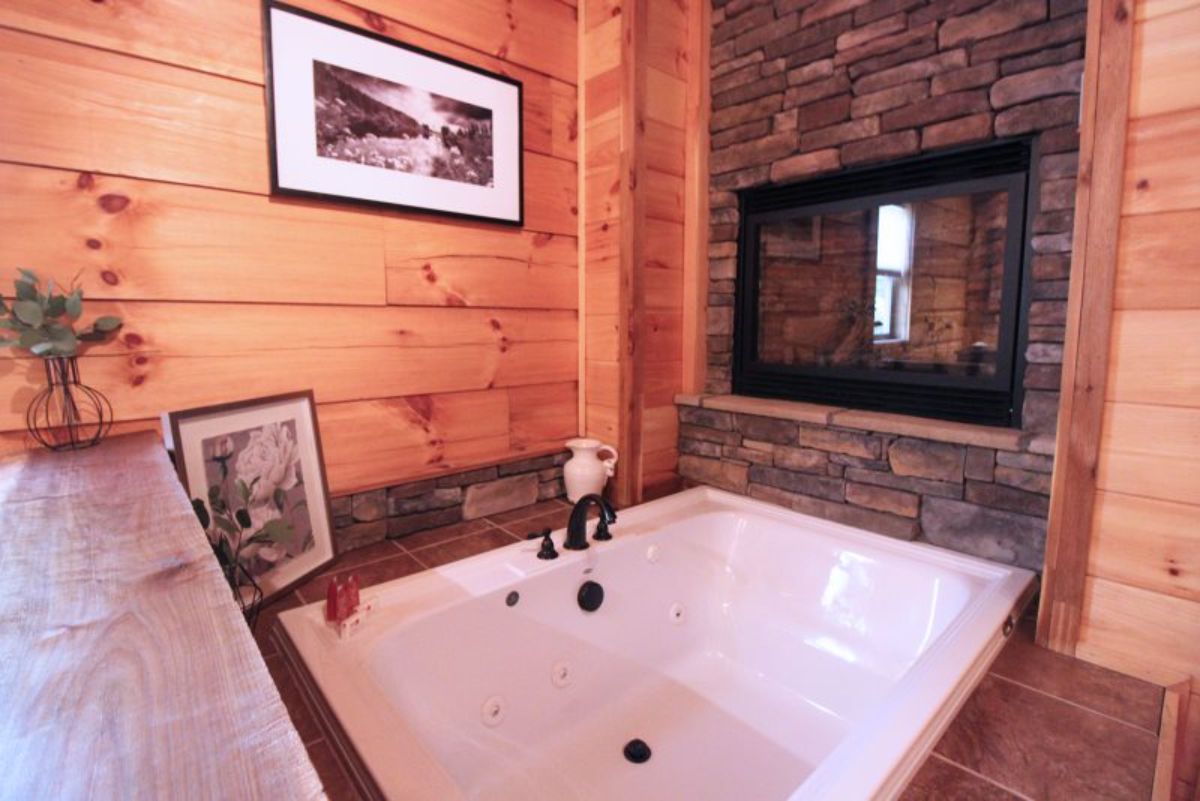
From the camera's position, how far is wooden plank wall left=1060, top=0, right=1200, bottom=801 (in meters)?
1.12

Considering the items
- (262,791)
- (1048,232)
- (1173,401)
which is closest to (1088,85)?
(1048,232)

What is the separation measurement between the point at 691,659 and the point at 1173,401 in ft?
4.41

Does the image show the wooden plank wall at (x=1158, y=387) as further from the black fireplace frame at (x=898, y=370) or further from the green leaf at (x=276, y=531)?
the green leaf at (x=276, y=531)

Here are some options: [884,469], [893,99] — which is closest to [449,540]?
[884,469]

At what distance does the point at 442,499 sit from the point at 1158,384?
5.89 feet

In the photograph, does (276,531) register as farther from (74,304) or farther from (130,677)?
(130,677)

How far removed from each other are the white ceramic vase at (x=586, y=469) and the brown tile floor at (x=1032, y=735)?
899mm

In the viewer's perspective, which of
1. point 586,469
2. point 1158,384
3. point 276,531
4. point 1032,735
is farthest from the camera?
point 586,469

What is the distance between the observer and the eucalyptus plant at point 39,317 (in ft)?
3.85

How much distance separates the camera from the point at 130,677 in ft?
1.53

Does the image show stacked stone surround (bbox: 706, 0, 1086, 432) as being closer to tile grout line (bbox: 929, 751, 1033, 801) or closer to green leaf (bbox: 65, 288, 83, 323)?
tile grout line (bbox: 929, 751, 1033, 801)

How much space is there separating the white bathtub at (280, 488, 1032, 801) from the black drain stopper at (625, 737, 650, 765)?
0.02m

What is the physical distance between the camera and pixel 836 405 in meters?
2.09

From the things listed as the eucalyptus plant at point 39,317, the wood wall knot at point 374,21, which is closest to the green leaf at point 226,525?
the eucalyptus plant at point 39,317
